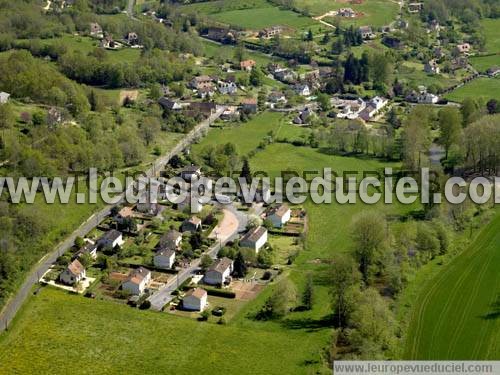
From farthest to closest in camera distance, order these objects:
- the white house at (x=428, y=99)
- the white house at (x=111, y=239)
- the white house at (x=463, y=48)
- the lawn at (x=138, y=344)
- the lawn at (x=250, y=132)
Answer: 1. the white house at (x=463, y=48)
2. the white house at (x=428, y=99)
3. the lawn at (x=250, y=132)
4. the white house at (x=111, y=239)
5. the lawn at (x=138, y=344)

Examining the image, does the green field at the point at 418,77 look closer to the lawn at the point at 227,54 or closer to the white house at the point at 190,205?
the lawn at the point at 227,54

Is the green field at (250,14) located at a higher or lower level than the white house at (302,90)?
higher

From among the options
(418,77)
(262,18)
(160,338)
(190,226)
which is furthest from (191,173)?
(262,18)

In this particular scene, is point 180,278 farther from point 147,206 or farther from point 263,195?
point 263,195

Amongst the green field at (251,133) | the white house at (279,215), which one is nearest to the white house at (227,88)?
the green field at (251,133)

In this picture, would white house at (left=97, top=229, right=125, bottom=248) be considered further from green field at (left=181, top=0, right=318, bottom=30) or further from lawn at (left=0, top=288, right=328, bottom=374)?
green field at (left=181, top=0, right=318, bottom=30)

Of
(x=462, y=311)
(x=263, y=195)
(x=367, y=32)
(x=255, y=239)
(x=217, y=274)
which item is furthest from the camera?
(x=367, y=32)
